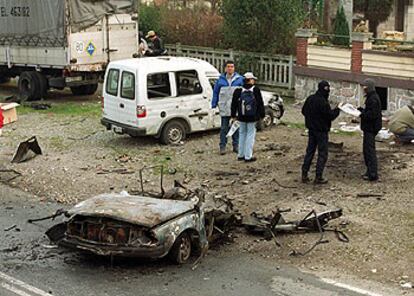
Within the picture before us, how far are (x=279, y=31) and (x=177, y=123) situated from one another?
797 cm

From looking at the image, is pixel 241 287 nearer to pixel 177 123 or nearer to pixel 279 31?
pixel 177 123

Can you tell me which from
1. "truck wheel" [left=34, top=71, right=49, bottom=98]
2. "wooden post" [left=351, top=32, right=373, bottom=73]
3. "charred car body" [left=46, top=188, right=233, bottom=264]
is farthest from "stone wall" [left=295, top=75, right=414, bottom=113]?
"charred car body" [left=46, top=188, right=233, bottom=264]

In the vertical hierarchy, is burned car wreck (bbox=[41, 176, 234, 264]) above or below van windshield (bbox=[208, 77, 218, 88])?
below

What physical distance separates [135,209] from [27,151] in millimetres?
6777

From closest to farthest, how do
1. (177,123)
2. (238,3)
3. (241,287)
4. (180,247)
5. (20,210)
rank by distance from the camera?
(241,287) < (180,247) < (20,210) < (177,123) < (238,3)

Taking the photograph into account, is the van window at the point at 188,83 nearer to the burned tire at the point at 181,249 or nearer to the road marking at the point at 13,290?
the burned tire at the point at 181,249

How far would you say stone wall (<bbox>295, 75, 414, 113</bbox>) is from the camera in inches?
699

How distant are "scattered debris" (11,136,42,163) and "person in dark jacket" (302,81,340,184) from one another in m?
5.65

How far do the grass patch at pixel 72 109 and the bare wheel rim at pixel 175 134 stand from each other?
14.2ft

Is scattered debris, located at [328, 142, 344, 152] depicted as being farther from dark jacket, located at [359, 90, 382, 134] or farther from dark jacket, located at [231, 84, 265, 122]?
dark jacket, located at [359, 90, 382, 134]

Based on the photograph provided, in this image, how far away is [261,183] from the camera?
41.3 feet

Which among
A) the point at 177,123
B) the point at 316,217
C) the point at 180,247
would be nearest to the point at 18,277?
the point at 180,247

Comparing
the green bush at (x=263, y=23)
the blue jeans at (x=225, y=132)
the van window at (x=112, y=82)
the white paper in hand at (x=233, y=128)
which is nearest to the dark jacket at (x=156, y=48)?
the green bush at (x=263, y=23)

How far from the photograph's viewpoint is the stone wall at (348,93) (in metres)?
17.8
